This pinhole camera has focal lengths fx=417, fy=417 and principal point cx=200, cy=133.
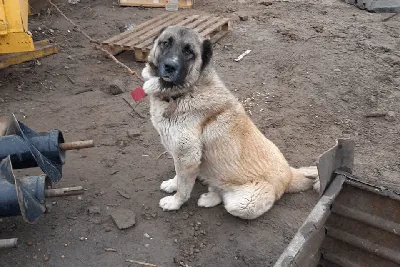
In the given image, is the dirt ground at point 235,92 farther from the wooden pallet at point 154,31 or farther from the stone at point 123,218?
the wooden pallet at point 154,31

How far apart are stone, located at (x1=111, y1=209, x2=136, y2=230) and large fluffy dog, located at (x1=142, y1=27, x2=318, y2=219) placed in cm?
54

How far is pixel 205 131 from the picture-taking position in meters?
3.82

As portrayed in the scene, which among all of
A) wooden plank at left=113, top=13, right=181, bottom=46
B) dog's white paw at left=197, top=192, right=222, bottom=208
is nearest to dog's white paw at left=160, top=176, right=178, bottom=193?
dog's white paw at left=197, top=192, right=222, bottom=208

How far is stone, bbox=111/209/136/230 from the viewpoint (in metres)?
4.06

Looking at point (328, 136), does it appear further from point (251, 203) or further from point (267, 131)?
point (251, 203)

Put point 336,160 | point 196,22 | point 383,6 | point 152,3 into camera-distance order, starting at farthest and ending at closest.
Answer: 1. point 383,6
2. point 152,3
3. point 196,22
4. point 336,160

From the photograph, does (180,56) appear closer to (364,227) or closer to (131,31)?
(364,227)

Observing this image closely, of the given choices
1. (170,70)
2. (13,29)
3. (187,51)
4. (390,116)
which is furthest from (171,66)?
(390,116)

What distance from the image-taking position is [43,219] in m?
4.11

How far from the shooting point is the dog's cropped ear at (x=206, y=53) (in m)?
3.71

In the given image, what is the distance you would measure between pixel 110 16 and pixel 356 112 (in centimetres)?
564

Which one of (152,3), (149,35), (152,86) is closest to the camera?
(152,86)

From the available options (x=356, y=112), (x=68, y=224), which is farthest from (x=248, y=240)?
(x=356, y=112)

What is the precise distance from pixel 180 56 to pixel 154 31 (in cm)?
414
